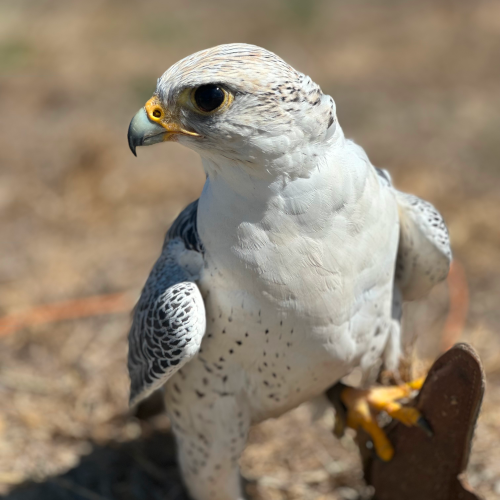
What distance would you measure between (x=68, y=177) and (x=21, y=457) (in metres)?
3.30

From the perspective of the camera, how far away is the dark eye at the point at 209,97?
197 centimetres

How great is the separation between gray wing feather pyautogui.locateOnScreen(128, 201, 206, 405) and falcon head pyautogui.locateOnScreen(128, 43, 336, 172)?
0.52 m

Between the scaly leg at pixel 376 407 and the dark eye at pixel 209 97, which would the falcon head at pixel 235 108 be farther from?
the scaly leg at pixel 376 407

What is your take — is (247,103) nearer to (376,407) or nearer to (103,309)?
(376,407)

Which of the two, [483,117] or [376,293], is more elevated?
[376,293]

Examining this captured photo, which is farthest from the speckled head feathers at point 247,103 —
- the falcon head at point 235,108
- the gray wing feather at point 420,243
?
the gray wing feather at point 420,243

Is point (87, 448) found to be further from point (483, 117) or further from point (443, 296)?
point (483, 117)

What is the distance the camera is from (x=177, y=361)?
2424 millimetres

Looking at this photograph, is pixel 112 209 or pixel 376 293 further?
pixel 112 209

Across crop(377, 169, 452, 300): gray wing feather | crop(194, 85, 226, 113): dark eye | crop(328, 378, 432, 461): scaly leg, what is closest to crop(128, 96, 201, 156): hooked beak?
crop(194, 85, 226, 113): dark eye

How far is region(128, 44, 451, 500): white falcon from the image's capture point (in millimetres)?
2018

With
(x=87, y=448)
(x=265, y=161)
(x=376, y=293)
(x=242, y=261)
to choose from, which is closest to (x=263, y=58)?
(x=265, y=161)

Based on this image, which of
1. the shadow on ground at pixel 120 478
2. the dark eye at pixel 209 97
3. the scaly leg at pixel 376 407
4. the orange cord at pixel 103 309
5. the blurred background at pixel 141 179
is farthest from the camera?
the orange cord at pixel 103 309

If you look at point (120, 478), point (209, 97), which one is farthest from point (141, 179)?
point (209, 97)
